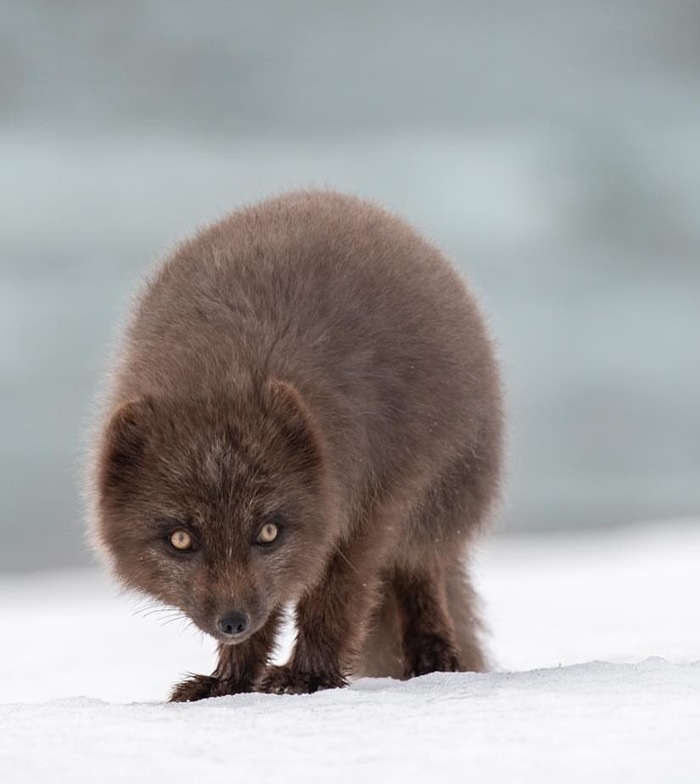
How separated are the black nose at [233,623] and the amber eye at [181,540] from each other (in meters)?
0.34

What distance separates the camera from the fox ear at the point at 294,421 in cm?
712

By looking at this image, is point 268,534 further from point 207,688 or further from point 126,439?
point 207,688

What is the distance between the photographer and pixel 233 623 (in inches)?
268

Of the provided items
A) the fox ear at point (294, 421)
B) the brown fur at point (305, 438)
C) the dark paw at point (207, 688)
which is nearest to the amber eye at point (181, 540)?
the brown fur at point (305, 438)

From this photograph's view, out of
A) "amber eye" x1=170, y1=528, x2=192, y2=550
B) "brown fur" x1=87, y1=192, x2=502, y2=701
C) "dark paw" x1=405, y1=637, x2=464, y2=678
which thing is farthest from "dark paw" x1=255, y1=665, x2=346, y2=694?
"dark paw" x1=405, y1=637, x2=464, y2=678

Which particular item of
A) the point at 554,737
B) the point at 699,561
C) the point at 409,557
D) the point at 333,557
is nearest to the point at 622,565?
the point at 699,561

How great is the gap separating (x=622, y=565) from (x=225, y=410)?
8427mm

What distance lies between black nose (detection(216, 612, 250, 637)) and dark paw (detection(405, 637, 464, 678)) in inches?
94.1

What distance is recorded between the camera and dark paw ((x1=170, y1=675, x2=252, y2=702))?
8.00m

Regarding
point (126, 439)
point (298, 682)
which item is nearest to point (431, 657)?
point (298, 682)

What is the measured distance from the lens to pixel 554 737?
525 cm

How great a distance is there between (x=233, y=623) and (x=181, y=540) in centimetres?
42

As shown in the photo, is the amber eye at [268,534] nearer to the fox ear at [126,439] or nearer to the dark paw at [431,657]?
the fox ear at [126,439]

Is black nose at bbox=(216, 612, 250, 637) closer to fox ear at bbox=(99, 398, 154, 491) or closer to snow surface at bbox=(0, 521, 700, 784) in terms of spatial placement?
snow surface at bbox=(0, 521, 700, 784)
